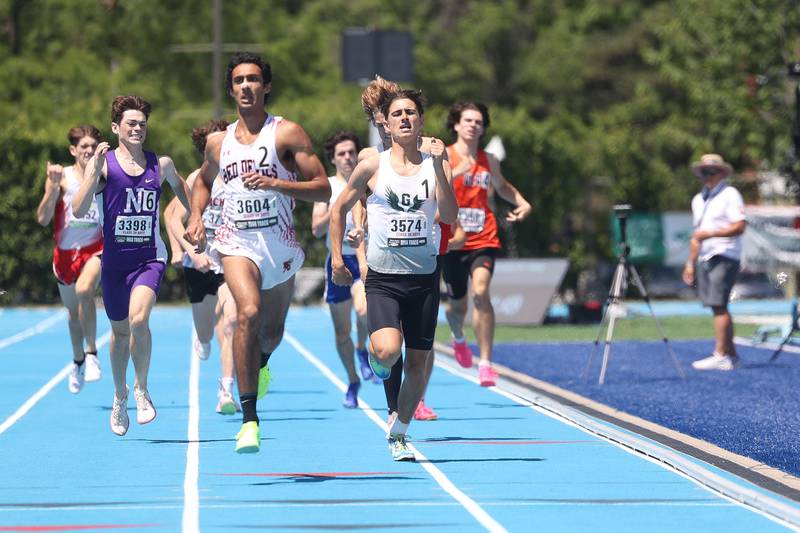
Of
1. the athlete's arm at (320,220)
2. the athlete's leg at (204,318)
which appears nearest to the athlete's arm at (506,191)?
the athlete's arm at (320,220)

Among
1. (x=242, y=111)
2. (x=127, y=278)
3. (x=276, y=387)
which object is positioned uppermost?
(x=242, y=111)

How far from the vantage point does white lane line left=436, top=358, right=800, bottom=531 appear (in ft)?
26.6

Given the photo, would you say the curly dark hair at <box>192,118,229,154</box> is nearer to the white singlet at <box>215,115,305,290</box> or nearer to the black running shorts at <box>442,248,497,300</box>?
the black running shorts at <box>442,248,497,300</box>

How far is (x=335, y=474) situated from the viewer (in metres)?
9.54

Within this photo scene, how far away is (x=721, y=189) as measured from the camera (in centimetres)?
1812

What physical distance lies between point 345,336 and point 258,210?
4.01 meters

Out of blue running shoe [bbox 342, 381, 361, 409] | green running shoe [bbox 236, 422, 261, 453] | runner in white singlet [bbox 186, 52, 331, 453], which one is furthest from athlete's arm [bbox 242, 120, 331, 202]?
blue running shoe [bbox 342, 381, 361, 409]

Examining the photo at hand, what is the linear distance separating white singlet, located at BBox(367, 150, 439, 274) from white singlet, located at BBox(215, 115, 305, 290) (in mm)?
510

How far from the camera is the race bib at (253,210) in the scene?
9781 mm

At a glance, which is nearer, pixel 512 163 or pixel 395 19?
pixel 512 163

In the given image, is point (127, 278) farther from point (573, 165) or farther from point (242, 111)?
point (573, 165)

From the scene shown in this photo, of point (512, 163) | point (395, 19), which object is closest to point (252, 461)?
point (512, 163)

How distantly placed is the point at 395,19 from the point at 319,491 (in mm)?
54769

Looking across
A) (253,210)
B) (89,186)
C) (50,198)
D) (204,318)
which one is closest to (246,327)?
(253,210)
